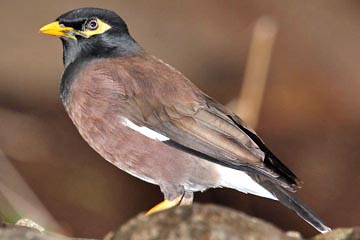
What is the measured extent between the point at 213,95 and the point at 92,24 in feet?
11.5

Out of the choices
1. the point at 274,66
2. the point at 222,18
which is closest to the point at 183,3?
the point at 222,18

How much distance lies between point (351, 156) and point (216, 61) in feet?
4.81

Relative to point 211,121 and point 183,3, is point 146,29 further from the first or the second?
point 211,121

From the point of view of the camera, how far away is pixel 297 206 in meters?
5.80

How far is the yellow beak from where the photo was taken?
6.21 m

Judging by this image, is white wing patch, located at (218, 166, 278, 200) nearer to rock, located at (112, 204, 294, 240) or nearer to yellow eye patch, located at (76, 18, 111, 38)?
yellow eye patch, located at (76, 18, 111, 38)

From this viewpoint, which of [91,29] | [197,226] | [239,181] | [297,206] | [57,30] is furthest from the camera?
[91,29]

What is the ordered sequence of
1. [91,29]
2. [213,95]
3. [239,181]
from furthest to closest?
[213,95] → [91,29] → [239,181]

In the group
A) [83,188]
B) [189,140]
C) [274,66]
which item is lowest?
[83,188]

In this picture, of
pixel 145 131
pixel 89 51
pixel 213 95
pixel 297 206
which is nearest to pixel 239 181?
pixel 297 206

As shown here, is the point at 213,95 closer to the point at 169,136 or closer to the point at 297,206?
the point at 169,136

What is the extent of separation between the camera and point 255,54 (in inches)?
380

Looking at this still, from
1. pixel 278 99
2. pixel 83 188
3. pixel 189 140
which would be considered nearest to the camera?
pixel 189 140

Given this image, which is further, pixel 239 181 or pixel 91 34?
pixel 91 34
